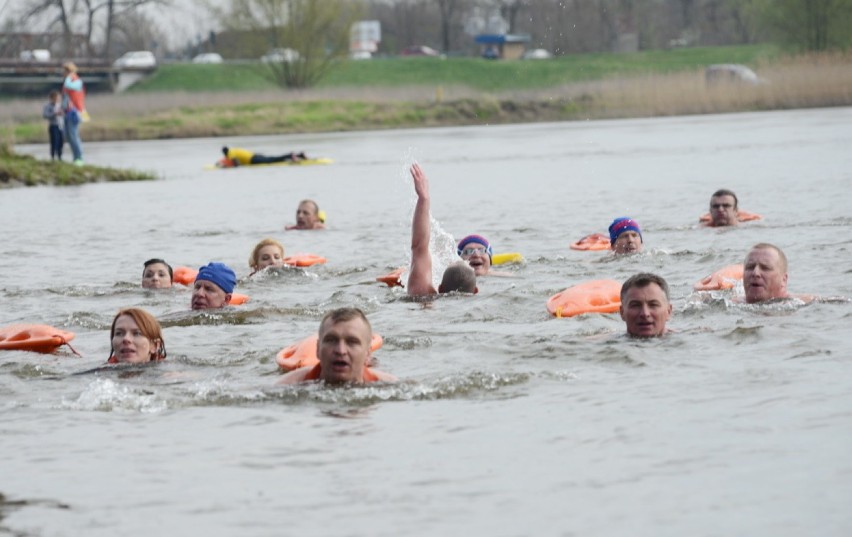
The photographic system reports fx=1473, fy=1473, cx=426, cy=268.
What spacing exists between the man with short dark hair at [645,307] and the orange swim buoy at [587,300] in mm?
1267

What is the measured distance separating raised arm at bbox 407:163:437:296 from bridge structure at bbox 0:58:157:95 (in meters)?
67.2

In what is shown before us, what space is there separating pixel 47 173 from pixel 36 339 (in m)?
21.6

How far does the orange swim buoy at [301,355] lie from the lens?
28.9 ft

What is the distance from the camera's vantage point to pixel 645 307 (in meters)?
9.59

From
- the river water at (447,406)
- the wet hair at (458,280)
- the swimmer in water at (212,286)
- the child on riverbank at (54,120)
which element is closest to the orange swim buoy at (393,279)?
the river water at (447,406)

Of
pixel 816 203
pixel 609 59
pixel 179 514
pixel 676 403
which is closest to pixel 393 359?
pixel 676 403

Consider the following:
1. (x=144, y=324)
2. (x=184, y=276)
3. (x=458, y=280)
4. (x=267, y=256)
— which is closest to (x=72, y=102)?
(x=267, y=256)

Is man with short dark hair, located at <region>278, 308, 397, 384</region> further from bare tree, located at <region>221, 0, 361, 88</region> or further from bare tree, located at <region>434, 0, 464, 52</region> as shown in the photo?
bare tree, located at <region>434, 0, 464, 52</region>

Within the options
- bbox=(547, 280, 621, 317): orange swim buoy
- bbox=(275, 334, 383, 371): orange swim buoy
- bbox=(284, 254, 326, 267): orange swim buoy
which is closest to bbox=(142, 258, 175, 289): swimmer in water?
bbox=(284, 254, 326, 267): orange swim buoy

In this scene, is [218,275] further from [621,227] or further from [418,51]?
[418,51]

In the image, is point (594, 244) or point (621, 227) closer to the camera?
point (621, 227)

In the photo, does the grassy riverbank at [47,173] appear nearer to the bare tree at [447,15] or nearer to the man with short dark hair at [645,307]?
the man with short dark hair at [645,307]

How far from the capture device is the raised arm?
11.1 metres

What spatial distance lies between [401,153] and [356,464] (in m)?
32.6
